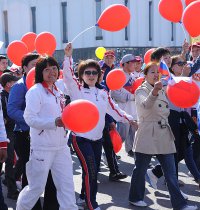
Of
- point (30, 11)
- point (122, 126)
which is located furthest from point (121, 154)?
point (30, 11)

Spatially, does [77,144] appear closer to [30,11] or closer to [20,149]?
[20,149]

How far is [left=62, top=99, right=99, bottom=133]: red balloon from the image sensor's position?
380 cm

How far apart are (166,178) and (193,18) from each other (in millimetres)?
2247

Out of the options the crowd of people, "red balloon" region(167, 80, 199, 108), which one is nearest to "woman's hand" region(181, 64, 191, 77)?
the crowd of people

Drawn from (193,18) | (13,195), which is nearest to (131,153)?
(13,195)

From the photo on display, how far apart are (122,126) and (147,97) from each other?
340 centimetres

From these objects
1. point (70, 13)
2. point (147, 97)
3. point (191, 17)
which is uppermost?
point (70, 13)

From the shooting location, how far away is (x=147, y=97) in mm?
4840

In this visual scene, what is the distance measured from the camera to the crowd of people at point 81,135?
13.9 feet

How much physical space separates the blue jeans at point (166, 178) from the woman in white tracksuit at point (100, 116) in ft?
1.57

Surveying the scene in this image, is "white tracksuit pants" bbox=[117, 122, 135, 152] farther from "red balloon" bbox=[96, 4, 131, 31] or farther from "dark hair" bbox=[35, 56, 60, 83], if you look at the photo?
"dark hair" bbox=[35, 56, 60, 83]

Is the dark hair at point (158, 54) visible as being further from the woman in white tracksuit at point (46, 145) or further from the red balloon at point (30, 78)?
the woman in white tracksuit at point (46, 145)

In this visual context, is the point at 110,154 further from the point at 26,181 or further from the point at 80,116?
the point at 80,116

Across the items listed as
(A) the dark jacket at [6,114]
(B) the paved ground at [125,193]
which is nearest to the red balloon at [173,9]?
(B) the paved ground at [125,193]
